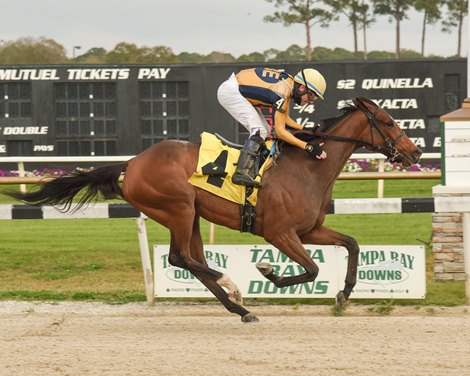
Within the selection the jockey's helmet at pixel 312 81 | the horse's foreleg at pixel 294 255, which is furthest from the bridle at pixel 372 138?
the horse's foreleg at pixel 294 255

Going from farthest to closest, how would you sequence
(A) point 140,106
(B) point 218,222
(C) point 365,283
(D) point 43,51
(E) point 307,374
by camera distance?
(D) point 43,51, (A) point 140,106, (C) point 365,283, (B) point 218,222, (E) point 307,374

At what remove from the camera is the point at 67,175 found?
7.11 metres

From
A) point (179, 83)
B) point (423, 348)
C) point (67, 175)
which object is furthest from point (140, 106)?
point (423, 348)

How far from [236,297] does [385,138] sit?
1370mm

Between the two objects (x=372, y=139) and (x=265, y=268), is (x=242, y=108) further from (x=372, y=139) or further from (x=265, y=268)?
(x=265, y=268)

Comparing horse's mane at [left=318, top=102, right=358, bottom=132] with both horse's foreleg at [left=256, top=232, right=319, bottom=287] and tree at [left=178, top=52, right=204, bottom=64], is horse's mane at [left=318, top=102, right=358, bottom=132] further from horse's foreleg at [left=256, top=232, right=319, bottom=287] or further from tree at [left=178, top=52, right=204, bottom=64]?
tree at [left=178, top=52, right=204, bottom=64]

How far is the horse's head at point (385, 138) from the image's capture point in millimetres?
6895

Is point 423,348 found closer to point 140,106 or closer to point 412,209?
point 412,209

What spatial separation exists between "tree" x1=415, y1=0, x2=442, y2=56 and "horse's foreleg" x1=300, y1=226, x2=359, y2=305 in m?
22.2

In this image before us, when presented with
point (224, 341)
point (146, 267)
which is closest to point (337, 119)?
point (146, 267)

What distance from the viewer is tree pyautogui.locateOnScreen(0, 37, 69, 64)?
25500mm

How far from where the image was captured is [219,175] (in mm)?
6637

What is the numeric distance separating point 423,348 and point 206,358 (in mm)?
1131

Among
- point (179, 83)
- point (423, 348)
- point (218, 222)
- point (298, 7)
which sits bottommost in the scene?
point (423, 348)
